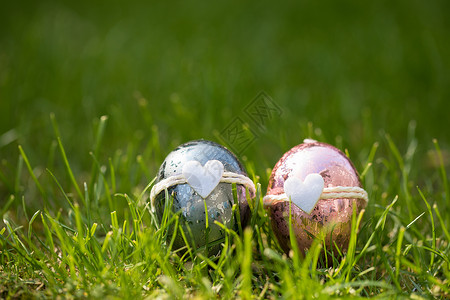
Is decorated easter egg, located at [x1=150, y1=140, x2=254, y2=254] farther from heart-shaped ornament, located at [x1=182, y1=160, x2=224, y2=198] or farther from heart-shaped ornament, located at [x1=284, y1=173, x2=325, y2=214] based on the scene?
heart-shaped ornament, located at [x1=284, y1=173, x2=325, y2=214]

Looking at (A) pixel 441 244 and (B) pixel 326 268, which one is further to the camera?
(A) pixel 441 244

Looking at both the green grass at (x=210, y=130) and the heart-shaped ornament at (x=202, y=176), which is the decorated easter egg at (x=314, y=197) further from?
the heart-shaped ornament at (x=202, y=176)

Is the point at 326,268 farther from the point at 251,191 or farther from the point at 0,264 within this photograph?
the point at 0,264

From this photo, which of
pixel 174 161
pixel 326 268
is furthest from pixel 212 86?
pixel 326 268

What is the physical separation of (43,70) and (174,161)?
6.31ft

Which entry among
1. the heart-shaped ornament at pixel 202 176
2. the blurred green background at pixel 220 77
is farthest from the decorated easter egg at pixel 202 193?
the blurred green background at pixel 220 77

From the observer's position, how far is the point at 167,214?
49.0 inches

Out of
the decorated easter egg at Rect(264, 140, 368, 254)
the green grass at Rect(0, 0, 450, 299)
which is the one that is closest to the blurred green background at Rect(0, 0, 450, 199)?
the green grass at Rect(0, 0, 450, 299)

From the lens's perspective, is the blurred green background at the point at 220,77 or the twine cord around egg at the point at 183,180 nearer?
the twine cord around egg at the point at 183,180

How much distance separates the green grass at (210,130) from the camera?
1.22 metres

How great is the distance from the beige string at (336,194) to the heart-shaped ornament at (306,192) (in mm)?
19

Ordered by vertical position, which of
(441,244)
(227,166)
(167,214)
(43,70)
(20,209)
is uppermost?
(43,70)

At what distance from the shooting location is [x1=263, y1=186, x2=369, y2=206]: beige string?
49.8 inches

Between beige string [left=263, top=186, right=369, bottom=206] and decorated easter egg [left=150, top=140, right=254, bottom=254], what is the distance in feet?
0.25
